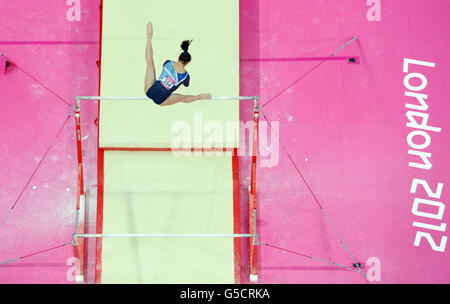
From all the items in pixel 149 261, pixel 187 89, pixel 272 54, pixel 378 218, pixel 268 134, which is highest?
pixel 272 54

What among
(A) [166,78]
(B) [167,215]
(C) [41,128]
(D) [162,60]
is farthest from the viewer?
(C) [41,128]

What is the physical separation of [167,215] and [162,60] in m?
1.86

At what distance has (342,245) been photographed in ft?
19.1

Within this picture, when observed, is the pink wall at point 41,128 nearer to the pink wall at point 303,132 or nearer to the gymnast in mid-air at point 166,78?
the pink wall at point 303,132

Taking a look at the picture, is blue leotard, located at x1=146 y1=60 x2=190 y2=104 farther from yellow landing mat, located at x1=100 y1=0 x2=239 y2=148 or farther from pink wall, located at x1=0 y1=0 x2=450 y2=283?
pink wall, located at x1=0 y1=0 x2=450 y2=283

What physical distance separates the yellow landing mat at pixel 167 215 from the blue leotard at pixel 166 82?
0.95m

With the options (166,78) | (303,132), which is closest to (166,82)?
(166,78)

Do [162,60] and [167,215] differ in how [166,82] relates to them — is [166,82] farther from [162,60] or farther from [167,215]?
[167,215]

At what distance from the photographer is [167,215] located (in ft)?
18.5

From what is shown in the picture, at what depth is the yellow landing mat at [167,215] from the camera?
551 centimetres

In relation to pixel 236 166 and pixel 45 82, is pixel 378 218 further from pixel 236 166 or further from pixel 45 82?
pixel 45 82

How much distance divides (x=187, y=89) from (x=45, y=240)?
2.48 metres

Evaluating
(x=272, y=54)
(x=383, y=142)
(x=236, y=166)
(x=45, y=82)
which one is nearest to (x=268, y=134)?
(x=236, y=166)

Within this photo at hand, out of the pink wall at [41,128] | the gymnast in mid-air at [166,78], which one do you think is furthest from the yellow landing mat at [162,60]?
the gymnast in mid-air at [166,78]
